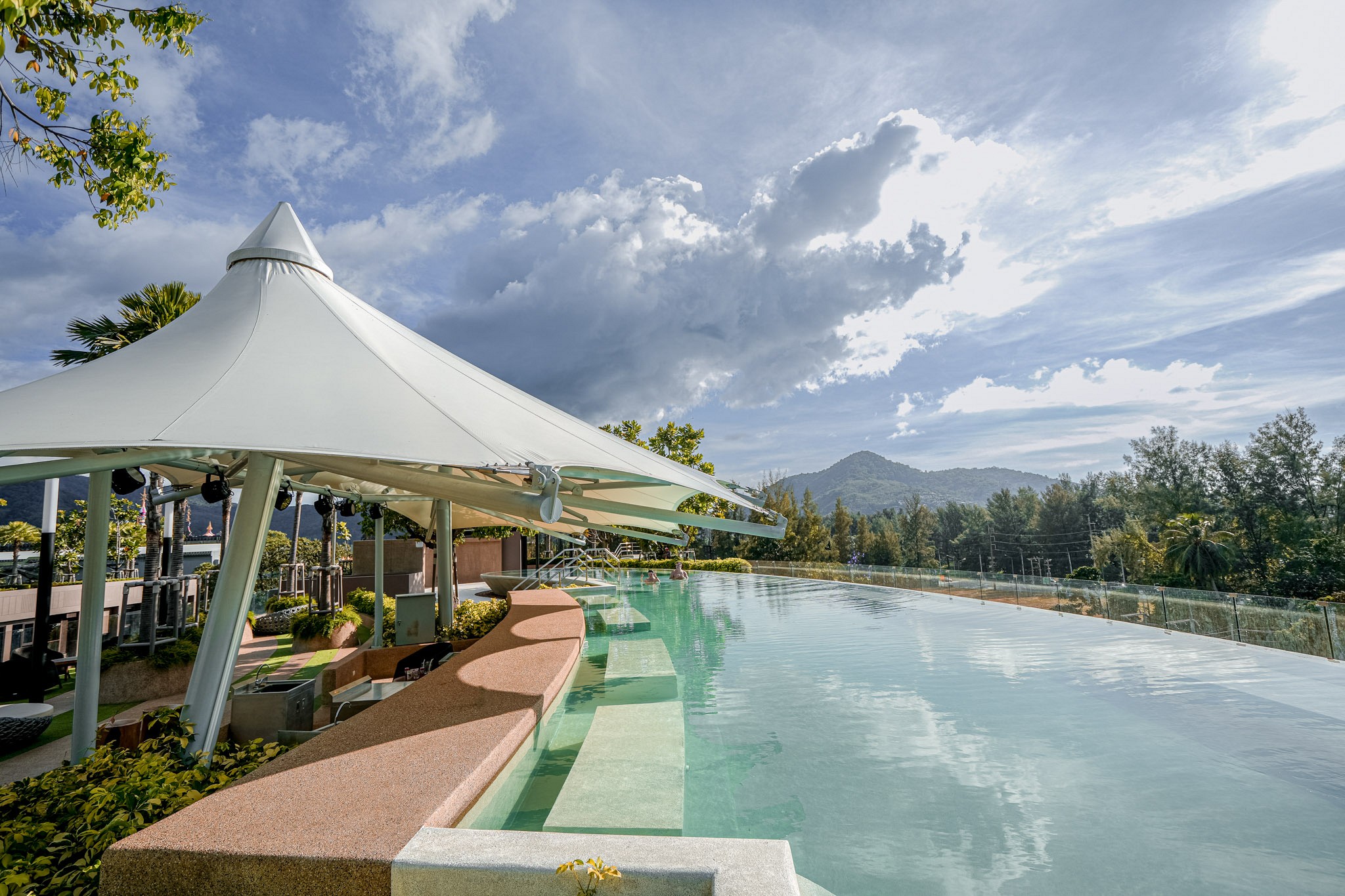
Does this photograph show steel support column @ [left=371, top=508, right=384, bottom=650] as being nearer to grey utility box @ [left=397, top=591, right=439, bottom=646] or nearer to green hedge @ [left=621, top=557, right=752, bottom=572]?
grey utility box @ [left=397, top=591, right=439, bottom=646]

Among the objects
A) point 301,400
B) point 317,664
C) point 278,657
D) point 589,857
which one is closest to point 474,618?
point 317,664

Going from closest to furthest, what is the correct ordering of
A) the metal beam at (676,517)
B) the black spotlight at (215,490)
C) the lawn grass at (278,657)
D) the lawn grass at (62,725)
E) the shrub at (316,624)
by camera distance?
the metal beam at (676,517)
the lawn grass at (62,725)
the black spotlight at (215,490)
the lawn grass at (278,657)
the shrub at (316,624)

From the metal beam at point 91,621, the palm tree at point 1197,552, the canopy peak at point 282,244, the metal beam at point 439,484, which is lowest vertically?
the palm tree at point 1197,552

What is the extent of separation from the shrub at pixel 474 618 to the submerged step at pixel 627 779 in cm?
500

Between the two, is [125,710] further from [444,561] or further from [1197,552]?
[1197,552]

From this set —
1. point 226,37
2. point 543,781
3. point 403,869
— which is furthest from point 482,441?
point 226,37

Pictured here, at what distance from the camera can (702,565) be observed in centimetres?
3744

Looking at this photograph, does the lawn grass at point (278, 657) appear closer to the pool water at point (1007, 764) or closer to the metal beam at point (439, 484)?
the pool water at point (1007, 764)

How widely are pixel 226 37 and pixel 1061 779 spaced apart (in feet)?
36.6

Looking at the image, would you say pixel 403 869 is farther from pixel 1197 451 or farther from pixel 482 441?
pixel 1197 451

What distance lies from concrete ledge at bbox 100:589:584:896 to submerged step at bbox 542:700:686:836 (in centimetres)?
61

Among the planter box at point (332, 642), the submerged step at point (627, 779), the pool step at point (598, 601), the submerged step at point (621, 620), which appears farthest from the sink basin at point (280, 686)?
the pool step at point (598, 601)

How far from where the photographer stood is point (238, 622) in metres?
4.79

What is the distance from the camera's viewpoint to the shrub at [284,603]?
15.4m
